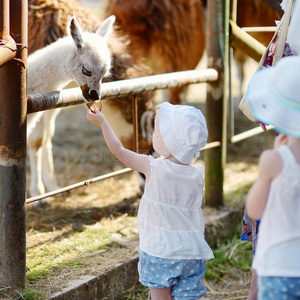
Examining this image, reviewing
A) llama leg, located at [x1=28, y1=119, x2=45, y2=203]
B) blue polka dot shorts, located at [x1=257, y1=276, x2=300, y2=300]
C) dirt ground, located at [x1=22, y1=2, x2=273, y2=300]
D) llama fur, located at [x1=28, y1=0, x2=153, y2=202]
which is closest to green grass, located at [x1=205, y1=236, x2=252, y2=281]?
dirt ground, located at [x1=22, y1=2, x2=273, y2=300]

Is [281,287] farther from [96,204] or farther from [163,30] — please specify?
[163,30]

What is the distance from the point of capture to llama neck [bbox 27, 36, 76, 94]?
11.5 ft

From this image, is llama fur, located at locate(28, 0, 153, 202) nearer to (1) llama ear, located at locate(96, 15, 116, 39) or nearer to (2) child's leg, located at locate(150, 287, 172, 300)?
(1) llama ear, located at locate(96, 15, 116, 39)

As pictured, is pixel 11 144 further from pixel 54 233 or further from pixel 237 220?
pixel 237 220

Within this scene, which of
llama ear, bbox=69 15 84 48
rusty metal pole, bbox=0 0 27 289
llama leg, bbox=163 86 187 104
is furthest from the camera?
llama leg, bbox=163 86 187 104

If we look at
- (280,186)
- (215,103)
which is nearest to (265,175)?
(280,186)

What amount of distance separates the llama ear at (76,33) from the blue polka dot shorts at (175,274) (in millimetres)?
1450

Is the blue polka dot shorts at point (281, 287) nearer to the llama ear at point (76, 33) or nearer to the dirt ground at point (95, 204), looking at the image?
the dirt ground at point (95, 204)

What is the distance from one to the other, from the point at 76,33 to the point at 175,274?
5.23ft

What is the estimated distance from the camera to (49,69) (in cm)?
351

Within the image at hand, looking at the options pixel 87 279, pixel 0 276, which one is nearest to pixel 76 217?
pixel 87 279

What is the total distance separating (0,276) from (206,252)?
0.99 m

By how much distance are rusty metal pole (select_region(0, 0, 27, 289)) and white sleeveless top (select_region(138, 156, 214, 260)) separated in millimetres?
A: 641

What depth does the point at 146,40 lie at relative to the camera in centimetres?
602
